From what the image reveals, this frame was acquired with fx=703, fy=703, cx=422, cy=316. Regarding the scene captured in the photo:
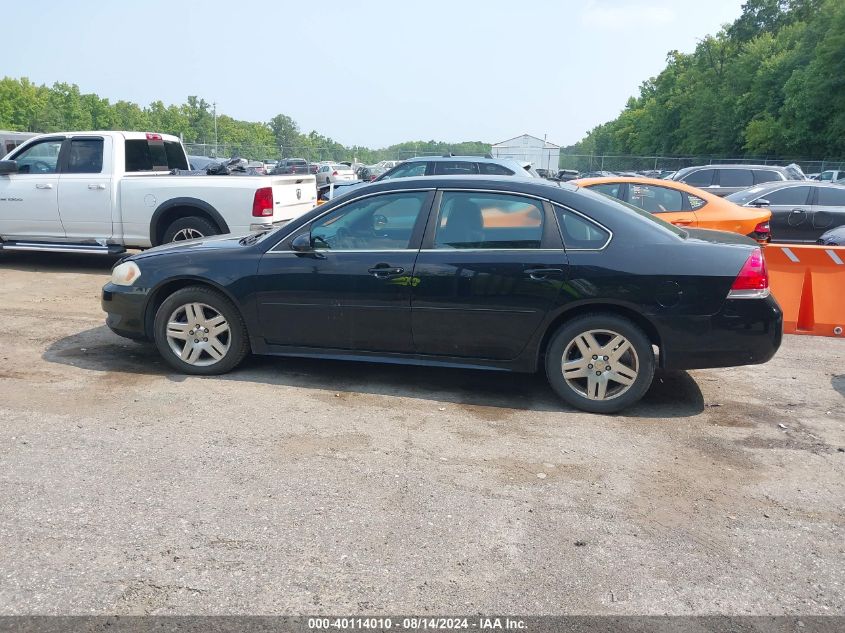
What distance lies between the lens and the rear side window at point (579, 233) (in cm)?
493

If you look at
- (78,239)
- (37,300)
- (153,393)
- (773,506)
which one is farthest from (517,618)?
(78,239)

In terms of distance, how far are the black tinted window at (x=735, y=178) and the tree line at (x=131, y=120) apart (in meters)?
36.1

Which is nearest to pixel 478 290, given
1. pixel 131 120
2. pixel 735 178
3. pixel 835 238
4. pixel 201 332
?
pixel 201 332

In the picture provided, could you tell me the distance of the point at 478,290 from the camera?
5.00 metres

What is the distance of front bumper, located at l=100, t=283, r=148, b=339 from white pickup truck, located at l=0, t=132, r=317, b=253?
3416 millimetres

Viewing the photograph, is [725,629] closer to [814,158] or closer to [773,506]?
[773,506]

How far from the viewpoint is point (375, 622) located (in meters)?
2.74

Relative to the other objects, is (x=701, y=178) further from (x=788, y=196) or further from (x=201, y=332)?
(x=201, y=332)

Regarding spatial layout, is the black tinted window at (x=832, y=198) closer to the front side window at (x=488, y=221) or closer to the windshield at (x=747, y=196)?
the windshield at (x=747, y=196)

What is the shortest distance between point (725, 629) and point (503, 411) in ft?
8.01

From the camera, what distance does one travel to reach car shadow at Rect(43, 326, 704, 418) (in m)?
5.24

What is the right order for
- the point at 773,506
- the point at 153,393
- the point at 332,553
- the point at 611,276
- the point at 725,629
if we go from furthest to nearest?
the point at 153,393, the point at 611,276, the point at 773,506, the point at 332,553, the point at 725,629

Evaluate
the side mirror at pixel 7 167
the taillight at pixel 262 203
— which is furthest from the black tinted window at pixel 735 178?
the side mirror at pixel 7 167

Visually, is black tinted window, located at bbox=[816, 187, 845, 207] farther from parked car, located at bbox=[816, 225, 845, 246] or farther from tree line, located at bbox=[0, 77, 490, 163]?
tree line, located at bbox=[0, 77, 490, 163]
